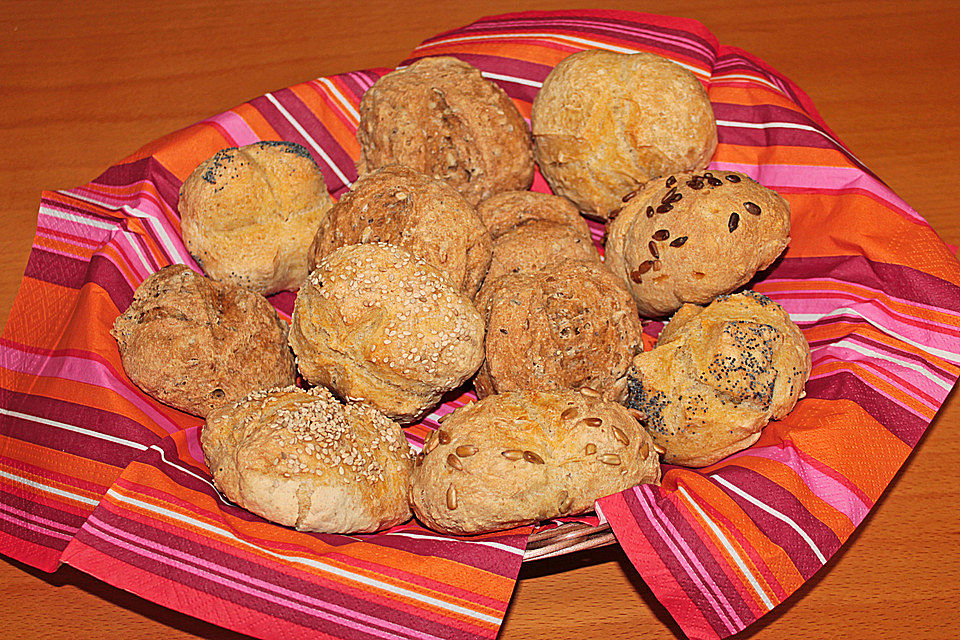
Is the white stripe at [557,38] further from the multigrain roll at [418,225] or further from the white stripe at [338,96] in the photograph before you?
the multigrain roll at [418,225]

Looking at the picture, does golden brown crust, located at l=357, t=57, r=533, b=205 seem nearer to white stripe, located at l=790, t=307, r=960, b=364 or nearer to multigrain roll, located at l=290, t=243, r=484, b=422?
multigrain roll, located at l=290, t=243, r=484, b=422

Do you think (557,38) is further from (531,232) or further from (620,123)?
(531,232)

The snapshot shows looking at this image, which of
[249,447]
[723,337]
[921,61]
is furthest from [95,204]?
[921,61]

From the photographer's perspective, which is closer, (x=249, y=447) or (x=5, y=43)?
(x=249, y=447)

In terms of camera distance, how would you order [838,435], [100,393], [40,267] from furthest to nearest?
[40,267], [100,393], [838,435]

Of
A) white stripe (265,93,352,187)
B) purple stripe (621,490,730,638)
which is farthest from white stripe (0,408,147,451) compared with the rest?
purple stripe (621,490,730,638)

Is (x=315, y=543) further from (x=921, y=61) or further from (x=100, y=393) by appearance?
(x=921, y=61)
